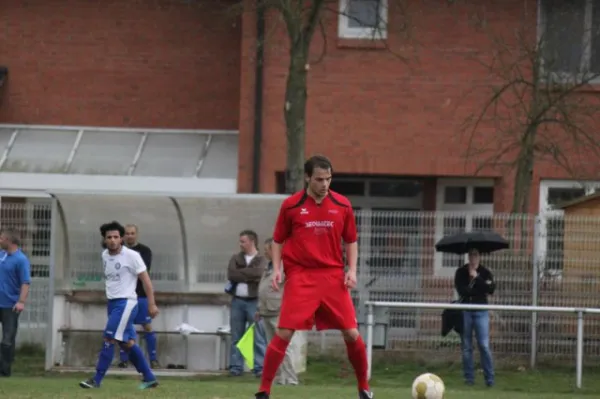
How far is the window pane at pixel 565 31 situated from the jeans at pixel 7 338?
1068cm

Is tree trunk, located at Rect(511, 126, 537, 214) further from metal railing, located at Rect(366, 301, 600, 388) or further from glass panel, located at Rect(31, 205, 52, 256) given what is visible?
glass panel, located at Rect(31, 205, 52, 256)

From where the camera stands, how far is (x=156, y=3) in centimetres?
2881

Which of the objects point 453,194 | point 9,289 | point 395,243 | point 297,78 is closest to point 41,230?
point 9,289

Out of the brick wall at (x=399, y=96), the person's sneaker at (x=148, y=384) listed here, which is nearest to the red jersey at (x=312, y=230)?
the person's sneaker at (x=148, y=384)

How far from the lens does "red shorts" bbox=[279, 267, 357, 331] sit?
41.4ft

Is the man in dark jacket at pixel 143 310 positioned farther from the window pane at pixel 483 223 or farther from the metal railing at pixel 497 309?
the window pane at pixel 483 223

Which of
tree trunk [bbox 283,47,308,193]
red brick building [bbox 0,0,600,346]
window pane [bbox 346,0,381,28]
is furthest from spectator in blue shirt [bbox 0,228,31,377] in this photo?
window pane [bbox 346,0,381,28]

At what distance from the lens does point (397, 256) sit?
22.0 metres

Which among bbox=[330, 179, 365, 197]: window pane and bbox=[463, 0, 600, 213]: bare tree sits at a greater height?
bbox=[463, 0, 600, 213]: bare tree

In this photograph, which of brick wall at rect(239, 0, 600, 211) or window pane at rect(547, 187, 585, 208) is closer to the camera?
brick wall at rect(239, 0, 600, 211)

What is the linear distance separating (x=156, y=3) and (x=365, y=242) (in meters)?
8.74

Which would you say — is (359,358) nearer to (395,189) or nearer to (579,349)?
(579,349)

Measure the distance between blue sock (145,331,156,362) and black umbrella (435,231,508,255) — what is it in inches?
156

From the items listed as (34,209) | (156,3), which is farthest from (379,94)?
(34,209)
